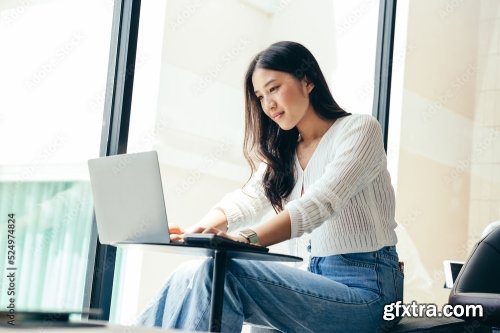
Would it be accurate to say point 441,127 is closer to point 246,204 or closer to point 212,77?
point 212,77

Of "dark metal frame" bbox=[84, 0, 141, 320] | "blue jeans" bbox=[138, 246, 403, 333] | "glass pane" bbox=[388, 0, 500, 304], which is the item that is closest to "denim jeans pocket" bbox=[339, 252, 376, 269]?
"blue jeans" bbox=[138, 246, 403, 333]

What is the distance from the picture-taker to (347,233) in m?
1.79

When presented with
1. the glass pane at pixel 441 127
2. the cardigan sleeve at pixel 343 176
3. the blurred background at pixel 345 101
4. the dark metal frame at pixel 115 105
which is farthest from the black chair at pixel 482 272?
the glass pane at pixel 441 127

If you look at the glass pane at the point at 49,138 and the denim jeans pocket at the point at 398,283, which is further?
the glass pane at the point at 49,138

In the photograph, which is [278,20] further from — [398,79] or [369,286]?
[369,286]

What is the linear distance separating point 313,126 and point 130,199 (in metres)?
0.74

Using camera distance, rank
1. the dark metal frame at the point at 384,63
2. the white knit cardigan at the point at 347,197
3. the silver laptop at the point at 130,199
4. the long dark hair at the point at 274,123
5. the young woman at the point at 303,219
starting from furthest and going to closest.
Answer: the dark metal frame at the point at 384,63 < the long dark hair at the point at 274,123 < the white knit cardigan at the point at 347,197 < the young woman at the point at 303,219 < the silver laptop at the point at 130,199

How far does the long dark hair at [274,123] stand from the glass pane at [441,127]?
166 centimetres

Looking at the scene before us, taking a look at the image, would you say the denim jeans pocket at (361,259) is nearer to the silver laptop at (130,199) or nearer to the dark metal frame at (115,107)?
the silver laptop at (130,199)

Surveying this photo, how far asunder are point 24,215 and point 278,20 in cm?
217

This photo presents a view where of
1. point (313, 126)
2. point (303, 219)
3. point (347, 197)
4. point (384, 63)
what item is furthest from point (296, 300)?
point (384, 63)

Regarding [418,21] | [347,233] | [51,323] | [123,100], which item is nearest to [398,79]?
[418,21]

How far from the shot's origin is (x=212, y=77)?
3.97 meters

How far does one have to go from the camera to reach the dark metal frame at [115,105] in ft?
7.63
